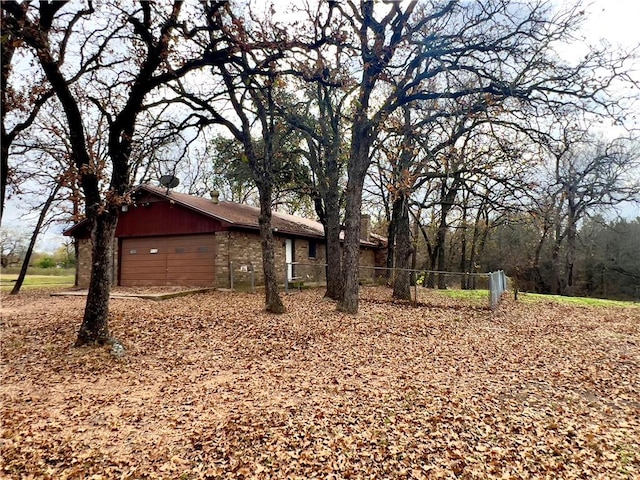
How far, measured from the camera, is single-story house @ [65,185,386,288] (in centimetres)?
1484

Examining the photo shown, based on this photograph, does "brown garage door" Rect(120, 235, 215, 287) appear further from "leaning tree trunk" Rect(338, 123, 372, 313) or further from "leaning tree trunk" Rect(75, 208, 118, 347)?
"leaning tree trunk" Rect(75, 208, 118, 347)

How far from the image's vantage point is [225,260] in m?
14.7

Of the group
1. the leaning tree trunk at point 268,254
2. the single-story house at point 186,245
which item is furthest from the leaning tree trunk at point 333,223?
the leaning tree trunk at point 268,254

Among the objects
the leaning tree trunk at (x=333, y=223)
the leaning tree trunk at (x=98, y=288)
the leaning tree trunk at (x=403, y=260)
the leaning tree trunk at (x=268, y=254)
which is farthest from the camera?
the leaning tree trunk at (x=403, y=260)

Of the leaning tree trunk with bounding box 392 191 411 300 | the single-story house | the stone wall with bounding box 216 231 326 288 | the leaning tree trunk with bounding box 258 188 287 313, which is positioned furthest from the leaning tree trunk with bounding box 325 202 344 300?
the leaning tree trunk with bounding box 258 188 287 313

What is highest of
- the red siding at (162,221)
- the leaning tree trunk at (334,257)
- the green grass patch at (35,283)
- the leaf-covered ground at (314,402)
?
the red siding at (162,221)

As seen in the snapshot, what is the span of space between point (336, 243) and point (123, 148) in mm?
7614

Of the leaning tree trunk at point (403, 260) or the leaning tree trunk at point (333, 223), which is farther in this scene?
the leaning tree trunk at point (403, 260)

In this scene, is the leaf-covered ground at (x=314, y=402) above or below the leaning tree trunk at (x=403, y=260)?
below

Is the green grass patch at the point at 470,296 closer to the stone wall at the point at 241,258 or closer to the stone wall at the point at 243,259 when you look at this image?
the stone wall at the point at 243,259

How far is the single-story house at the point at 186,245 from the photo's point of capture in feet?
48.7

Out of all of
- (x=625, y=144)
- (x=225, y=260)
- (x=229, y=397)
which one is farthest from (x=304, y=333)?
(x=625, y=144)

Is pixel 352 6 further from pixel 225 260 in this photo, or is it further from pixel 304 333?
pixel 225 260

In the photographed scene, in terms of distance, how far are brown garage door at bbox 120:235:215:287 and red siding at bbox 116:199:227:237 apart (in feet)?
1.18
